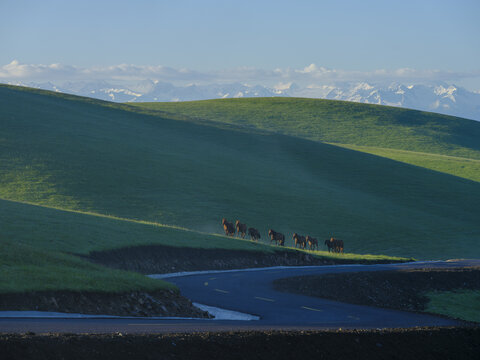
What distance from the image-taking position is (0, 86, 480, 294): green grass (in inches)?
1778

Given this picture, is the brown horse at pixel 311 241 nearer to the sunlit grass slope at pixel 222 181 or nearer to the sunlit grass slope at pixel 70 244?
the sunlit grass slope at pixel 222 181

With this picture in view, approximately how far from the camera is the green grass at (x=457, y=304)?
32688mm

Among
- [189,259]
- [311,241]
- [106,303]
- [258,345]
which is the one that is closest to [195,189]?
[311,241]

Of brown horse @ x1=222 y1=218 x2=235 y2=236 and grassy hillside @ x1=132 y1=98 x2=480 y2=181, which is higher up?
grassy hillside @ x1=132 y1=98 x2=480 y2=181

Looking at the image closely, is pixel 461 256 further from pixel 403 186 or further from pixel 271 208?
pixel 403 186

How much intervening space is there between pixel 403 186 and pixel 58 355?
7342 cm

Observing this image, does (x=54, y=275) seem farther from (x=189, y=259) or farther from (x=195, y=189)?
(x=195, y=189)

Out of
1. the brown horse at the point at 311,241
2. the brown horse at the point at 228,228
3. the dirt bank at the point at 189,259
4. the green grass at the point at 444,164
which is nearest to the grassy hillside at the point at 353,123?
the green grass at the point at 444,164

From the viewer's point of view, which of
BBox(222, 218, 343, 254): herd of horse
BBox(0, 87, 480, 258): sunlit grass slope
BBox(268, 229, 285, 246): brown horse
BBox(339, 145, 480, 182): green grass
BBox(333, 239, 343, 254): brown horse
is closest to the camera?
BBox(268, 229, 285, 246): brown horse

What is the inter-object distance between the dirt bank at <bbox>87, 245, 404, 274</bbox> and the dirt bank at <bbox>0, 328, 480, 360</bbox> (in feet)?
63.9

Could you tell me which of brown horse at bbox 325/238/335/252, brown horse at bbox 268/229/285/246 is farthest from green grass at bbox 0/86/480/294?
brown horse at bbox 268/229/285/246

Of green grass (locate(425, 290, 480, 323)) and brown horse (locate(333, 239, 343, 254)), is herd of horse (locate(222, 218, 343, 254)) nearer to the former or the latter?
brown horse (locate(333, 239, 343, 254))

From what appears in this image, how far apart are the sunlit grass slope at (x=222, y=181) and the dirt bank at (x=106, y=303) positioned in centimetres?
2908

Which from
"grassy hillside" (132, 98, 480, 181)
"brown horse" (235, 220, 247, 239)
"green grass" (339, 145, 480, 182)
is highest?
"grassy hillside" (132, 98, 480, 181)
